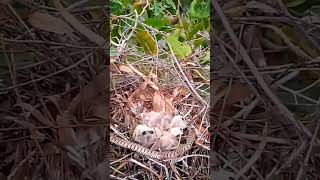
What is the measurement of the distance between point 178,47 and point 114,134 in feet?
0.59

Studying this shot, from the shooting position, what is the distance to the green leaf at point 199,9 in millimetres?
766

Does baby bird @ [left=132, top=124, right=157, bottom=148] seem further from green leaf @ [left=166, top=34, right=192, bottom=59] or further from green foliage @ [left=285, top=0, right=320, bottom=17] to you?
green foliage @ [left=285, top=0, right=320, bottom=17]

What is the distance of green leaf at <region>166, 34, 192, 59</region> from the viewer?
2.65 feet

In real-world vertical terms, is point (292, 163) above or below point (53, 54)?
below

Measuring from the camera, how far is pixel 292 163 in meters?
0.64

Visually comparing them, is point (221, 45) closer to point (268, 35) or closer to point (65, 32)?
point (268, 35)

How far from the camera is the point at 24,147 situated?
64 centimetres

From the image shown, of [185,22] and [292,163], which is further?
[185,22]

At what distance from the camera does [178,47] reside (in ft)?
2.68

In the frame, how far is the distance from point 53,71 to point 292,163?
0.33 meters

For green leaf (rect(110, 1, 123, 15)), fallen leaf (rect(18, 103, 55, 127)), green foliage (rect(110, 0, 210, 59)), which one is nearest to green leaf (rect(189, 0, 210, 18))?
green foliage (rect(110, 0, 210, 59))

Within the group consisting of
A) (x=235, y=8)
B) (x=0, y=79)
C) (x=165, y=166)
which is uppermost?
(x=235, y=8)

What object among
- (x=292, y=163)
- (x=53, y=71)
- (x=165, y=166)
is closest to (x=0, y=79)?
(x=53, y=71)

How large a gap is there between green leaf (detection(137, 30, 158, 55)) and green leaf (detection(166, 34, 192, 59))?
3cm
